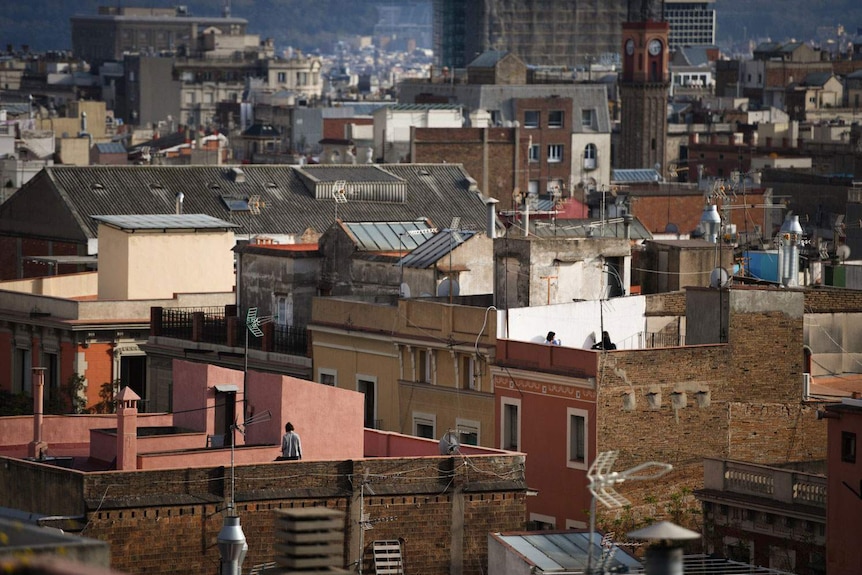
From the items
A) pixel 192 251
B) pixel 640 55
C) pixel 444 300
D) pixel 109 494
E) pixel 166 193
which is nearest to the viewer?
pixel 109 494

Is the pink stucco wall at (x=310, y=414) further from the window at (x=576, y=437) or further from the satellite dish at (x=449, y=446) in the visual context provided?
the window at (x=576, y=437)

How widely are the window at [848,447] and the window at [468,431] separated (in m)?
8.42

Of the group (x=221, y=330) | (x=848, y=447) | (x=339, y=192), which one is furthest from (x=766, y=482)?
(x=339, y=192)

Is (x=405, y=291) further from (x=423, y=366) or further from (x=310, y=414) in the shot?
(x=310, y=414)

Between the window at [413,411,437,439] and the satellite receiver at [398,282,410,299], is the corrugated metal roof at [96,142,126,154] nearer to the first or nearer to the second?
the satellite receiver at [398,282,410,299]

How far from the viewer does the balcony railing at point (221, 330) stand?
4512 centimetres

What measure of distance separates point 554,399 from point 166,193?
3206cm

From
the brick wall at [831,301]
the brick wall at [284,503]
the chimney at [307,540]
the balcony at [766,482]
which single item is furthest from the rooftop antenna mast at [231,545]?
the brick wall at [831,301]

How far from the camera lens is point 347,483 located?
3219cm

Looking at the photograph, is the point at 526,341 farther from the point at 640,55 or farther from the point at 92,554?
the point at 640,55

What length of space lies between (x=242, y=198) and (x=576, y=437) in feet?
106

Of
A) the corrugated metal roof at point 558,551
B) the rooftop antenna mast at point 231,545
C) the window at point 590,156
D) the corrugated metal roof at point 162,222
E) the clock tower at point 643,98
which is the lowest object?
the corrugated metal roof at point 558,551

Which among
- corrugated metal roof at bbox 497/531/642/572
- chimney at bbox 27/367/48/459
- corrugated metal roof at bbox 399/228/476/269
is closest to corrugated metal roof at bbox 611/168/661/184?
corrugated metal roof at bbox 399/228/476/269

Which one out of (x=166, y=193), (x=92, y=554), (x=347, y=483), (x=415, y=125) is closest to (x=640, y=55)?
(x=415, y=125)
